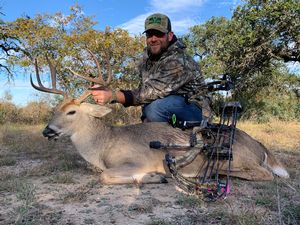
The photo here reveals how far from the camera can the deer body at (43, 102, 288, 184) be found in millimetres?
4773

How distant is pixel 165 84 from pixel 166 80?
0.06 meters

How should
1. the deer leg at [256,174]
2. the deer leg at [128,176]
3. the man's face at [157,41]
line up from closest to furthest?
the deer leg at [128,176] < the deer leg at [256,174] < the man's face at [157,41]

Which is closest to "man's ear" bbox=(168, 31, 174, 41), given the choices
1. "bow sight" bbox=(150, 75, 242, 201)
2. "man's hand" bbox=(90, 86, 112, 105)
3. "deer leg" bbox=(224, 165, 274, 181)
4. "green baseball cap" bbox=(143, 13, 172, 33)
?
"green baseball cap" bbox=(143, 13, 172, 33)

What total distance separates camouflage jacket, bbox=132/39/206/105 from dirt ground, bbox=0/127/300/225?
4.45ft

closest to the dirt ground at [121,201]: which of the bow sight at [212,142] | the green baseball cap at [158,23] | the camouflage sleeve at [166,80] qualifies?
the bow sight at [212,142]

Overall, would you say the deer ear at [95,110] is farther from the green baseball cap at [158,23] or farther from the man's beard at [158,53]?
the green baseball cap at [158,23]

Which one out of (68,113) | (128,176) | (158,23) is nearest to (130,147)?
(128,176)

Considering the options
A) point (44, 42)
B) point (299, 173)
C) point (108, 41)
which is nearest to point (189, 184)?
point (299, 173)

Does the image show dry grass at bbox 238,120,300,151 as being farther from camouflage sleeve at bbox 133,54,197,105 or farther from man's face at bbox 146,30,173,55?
man's face at bbox 146,30,173,55

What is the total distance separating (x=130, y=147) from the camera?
512 cm

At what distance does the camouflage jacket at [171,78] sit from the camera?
5.59 m

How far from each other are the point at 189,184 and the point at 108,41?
11519mm

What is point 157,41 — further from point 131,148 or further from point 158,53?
point 131,148

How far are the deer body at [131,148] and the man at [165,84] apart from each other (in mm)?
328
